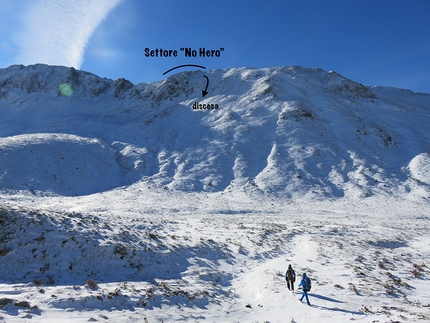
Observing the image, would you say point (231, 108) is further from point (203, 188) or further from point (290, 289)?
point (290, 289)

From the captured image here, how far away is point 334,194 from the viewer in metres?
38.2

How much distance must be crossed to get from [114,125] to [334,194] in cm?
5455

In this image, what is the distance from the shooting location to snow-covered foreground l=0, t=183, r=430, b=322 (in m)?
8.98

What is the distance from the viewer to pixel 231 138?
5369 centimetres

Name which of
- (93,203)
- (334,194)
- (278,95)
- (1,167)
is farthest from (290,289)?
(278,95)

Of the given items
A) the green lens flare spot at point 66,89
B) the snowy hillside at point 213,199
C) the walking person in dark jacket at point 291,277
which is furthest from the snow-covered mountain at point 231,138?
the walking person in dark jacket at point 291,277

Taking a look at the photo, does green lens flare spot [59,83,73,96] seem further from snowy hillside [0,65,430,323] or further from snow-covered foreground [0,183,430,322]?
snow-covered foreground [0,183,430,322]

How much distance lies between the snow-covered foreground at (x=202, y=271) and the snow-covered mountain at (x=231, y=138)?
64.4ft

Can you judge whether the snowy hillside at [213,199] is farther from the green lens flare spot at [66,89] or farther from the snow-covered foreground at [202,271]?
the green lens flare spot at [66,89]

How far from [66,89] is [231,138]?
73.0m

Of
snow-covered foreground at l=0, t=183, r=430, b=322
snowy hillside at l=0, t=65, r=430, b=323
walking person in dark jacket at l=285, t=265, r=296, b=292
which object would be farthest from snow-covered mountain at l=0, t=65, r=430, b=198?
walking person in dark jacket at l=285, t=265, r=296, b=292

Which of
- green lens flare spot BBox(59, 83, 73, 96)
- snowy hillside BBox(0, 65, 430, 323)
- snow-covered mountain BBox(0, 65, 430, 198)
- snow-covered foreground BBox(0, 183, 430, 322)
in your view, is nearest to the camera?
snow-covered foreground BBox(0, 183, 430, 322)

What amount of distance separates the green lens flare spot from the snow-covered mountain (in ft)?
7.67

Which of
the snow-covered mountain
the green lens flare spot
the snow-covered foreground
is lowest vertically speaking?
the snow-covered foreground
